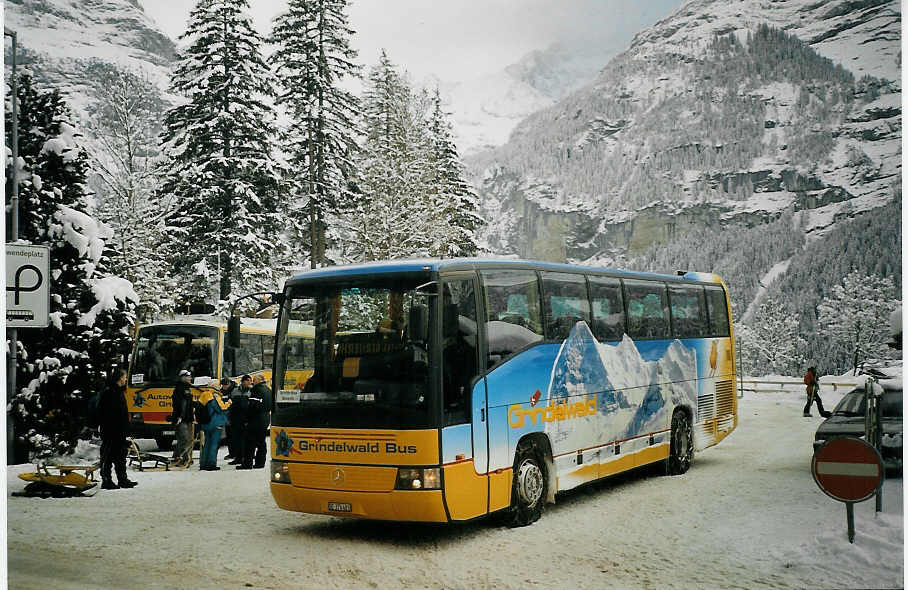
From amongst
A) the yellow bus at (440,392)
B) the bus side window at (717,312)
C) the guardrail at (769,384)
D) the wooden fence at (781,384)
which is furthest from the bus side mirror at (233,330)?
the guardrail at (769,384)

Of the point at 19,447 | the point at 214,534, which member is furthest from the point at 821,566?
A: the point at 19,447

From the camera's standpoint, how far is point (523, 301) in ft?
30.8

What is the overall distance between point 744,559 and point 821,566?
697 millimetres

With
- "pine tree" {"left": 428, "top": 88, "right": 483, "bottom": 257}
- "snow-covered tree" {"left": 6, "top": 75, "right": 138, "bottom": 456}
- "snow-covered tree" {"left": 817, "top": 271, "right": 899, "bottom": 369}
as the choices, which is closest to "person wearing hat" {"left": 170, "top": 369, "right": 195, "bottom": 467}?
"snow-covered tree" {"left": 6, "top": 75, "right": 138, "bottom": 456}

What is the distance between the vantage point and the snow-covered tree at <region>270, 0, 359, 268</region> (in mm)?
25781

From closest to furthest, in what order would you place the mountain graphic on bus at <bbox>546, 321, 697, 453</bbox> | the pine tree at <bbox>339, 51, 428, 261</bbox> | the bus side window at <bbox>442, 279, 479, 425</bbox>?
the bus side window at <bbox>442, 279, 479, 425</bbox>, the mountain graphic on bus at <bbox>546, 321, 697, 453</bbox>, the pine tree at <bbox>339, 51, 428, 261</bbox>

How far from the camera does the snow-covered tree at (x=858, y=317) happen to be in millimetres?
15124

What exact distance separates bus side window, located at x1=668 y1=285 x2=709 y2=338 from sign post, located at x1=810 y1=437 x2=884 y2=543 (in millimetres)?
6018

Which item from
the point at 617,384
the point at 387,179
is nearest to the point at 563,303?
the point at 617,384

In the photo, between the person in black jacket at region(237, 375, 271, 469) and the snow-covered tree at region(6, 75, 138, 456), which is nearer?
the person in black jacket at region(237, 375, 271, 469)

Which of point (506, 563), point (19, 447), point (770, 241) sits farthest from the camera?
point (770, 241)

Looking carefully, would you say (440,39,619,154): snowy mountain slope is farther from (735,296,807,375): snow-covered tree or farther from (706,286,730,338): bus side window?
(735,296,807,375): snow-covered tree

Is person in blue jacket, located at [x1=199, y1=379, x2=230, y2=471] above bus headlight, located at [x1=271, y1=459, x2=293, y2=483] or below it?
below

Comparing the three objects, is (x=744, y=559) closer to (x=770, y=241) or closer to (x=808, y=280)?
(x=808, y=280)
